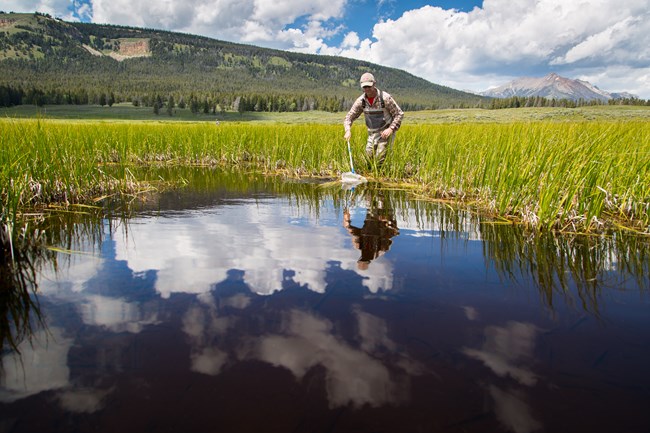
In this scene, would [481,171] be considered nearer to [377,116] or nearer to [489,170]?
[489,170]

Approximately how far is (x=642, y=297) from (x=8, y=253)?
547cm

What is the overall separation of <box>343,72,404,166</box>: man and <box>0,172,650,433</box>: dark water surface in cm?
489

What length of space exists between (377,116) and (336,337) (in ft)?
25.0

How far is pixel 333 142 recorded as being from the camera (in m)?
11.4

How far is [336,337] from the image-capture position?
2.49 meters

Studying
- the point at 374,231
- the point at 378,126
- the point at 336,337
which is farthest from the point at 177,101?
the point at 336,337

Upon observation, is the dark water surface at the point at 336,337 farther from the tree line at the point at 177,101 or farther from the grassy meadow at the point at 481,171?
the tree line at the point at 177,101

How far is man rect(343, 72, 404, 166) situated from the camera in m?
8.89

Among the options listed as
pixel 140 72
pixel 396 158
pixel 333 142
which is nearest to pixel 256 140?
pixel 333 142

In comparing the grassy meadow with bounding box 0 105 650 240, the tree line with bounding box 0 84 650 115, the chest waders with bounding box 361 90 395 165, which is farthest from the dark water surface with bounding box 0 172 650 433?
the tree line with bounding box 0 84 650 115

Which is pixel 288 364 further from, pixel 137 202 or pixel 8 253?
pixel 137 202

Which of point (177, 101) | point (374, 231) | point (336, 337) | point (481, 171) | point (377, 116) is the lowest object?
point (336, 337)

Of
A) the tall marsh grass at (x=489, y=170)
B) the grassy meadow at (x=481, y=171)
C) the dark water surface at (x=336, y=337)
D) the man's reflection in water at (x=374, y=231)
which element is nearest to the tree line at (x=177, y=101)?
the tall marsh grass at (x=489, y=170)

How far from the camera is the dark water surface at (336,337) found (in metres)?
1.83
